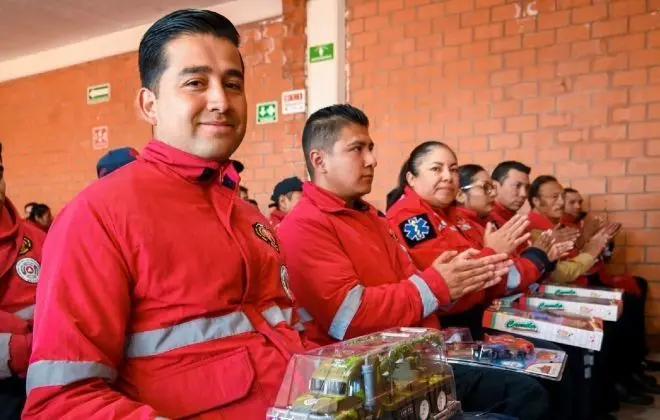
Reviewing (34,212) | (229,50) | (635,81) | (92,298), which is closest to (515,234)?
(229,50)

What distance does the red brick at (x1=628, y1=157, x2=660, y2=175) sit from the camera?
13.6 ft

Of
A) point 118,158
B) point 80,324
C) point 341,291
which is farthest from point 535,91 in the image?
point 80,324

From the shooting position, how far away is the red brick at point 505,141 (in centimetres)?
455

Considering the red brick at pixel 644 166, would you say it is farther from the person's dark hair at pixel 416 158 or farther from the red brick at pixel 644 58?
the person's dark hair at pixel 416 158

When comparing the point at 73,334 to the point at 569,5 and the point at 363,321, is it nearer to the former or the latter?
the point at 363,321

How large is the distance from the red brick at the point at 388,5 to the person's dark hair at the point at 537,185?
6.29 ft

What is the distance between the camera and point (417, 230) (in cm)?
259

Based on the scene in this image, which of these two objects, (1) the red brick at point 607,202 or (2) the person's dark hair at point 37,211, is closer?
(1) the red brick at point 607,202

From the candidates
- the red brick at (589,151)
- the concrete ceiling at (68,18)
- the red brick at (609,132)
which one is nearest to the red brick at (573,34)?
the red brick at (609,132)

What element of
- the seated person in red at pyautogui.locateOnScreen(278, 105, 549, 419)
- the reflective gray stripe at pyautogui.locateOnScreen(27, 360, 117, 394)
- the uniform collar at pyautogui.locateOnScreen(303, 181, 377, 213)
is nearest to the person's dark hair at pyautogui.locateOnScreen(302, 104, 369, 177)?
the seated person in red at pyautogui.locateOnScreen(278, 105, 549, 419)

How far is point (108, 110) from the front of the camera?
667 centimetres

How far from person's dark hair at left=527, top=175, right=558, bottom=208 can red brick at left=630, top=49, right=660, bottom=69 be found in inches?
39.7

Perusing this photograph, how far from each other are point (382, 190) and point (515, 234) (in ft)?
8.67

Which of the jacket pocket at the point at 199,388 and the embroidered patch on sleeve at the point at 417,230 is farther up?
the embroidered patch on sleeve at the point at 417,230
